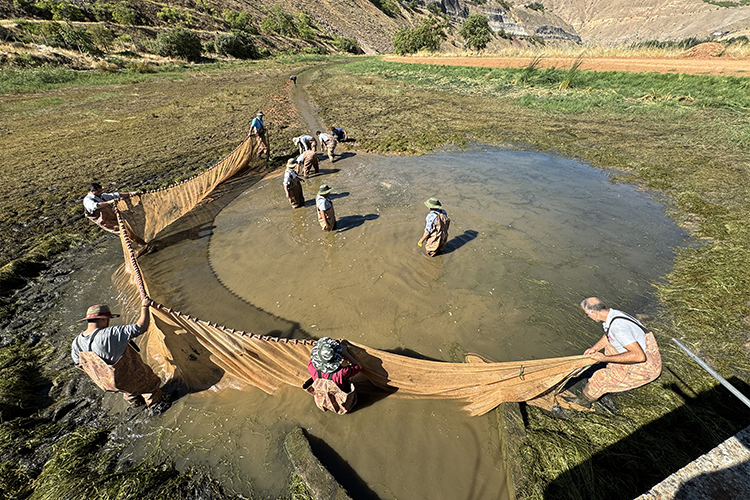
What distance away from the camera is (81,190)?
8.87m

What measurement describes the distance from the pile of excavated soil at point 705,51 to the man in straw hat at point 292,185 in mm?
29898

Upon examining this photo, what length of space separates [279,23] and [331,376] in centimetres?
8338

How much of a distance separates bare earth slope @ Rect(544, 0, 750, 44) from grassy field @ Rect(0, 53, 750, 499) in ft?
327

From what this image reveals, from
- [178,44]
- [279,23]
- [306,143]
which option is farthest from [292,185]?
[279,23]

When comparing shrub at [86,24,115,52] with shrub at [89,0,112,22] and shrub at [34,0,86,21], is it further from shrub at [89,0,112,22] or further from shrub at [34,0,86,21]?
shrub at [89,0,112,22]

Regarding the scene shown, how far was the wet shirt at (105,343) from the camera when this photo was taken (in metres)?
3.07

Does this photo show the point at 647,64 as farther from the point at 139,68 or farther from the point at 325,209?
the point at 139,68

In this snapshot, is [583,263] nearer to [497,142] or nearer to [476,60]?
[497,142]

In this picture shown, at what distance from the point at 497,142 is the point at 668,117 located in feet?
30.1

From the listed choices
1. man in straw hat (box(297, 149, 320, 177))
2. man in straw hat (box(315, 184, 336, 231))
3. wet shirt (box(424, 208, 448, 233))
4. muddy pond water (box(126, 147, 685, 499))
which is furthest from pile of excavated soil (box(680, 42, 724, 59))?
man in straw hat (box(315, 184, 336, 231))

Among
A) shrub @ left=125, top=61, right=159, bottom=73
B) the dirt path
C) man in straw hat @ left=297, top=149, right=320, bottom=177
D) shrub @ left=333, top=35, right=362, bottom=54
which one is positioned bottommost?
man in straw hat @ left=297, top=149, right=320, bottom=177

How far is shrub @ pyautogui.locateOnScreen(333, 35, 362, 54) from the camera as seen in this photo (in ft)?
233

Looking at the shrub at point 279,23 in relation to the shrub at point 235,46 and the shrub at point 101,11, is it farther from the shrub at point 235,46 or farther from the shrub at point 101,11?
the shrub at point 101,11

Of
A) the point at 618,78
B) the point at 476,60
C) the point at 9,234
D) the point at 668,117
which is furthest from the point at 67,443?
the point at 476,60
